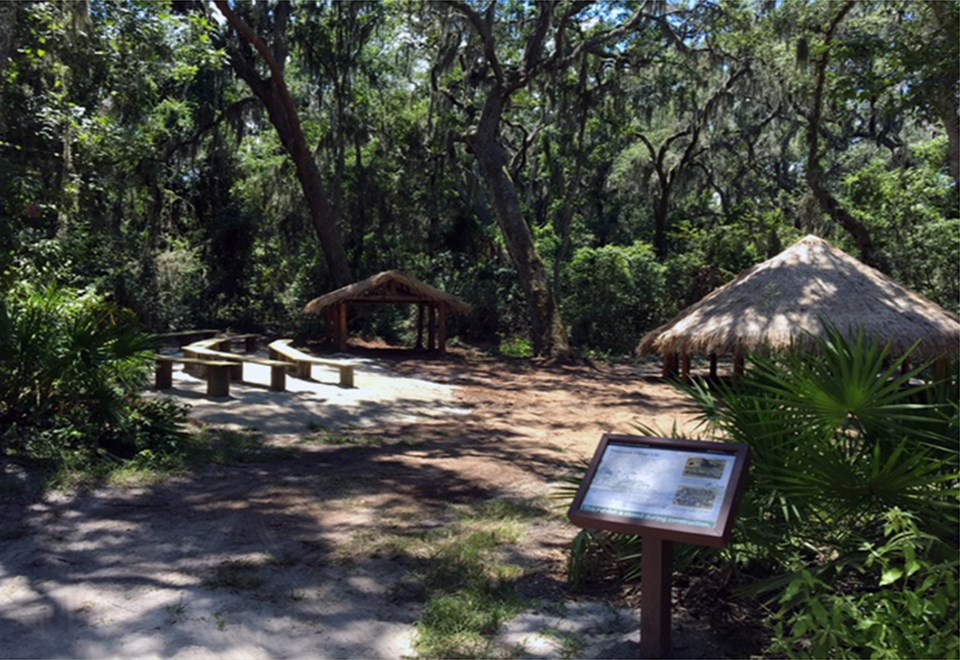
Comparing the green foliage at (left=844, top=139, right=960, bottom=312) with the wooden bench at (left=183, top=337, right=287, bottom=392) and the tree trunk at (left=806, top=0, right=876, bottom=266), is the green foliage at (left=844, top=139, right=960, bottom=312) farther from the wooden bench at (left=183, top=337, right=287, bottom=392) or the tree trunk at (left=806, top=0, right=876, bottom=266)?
the wooden bench at (left=183, top=337, right=287, bottom=392)

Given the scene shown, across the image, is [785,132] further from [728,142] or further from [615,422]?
[615,422]

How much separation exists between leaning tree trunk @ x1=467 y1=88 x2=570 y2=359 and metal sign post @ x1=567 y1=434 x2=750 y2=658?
55.0 feet

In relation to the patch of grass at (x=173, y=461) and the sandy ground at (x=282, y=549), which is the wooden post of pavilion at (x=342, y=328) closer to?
the sandy ground at (x=282, y=549)

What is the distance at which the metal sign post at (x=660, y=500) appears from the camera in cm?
361

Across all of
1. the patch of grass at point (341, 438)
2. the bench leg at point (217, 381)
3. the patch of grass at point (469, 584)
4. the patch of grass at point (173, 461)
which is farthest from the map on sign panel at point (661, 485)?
the bench leg at point (217, 381)

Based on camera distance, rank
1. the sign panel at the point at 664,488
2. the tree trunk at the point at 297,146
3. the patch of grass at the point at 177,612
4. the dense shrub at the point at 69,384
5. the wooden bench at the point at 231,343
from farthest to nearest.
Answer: the tree trunk at the point at 297,146, the wooden bench at the point at 231,343, the dense shrub at the point at 69,384, the patch of grass at the point at 177,612, the sign panel at the point at 664,488

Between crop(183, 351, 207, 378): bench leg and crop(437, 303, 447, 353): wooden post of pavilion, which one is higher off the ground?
crop(437, 303, 447, 353): wooden post of pavilion

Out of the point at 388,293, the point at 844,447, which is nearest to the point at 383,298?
the point at 388,293

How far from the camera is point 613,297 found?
928 inches

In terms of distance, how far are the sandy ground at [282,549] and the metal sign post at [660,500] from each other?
0.38 metres

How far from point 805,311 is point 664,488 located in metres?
9.63

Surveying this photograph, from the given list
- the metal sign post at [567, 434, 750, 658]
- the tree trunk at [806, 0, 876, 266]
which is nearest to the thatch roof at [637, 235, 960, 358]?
the tree trunk at [806, 0, 876, 266]

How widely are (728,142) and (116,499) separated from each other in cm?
2535

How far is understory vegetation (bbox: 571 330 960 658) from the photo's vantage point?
3.63 metres
